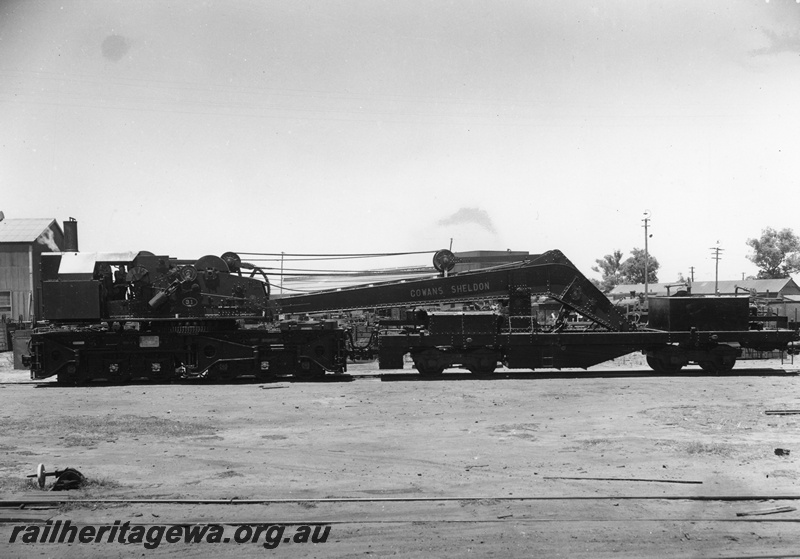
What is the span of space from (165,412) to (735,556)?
10.1 metres

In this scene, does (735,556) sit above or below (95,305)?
below

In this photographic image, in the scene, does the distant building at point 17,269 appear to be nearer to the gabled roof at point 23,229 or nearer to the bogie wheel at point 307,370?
the gabled roof at point 23,229

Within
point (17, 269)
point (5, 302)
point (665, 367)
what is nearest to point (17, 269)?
point (17, 269)

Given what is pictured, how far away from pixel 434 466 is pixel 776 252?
3497 inches

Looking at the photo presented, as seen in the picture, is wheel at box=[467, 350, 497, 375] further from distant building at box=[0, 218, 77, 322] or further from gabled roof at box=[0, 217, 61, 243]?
gabled roof at box=[0, 217, 61, 243]

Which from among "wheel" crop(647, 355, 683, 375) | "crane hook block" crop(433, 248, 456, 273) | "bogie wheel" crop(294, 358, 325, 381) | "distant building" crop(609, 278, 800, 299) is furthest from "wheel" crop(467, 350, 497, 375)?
"distant building" crop(609, 278, 800, 299)

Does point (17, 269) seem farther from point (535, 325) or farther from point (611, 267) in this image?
point (611, 267)

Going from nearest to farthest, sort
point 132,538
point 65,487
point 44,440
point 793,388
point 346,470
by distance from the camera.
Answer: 1. point 132,538
2. point 65,487
3. point 346,470
4. point 44,440
5. point 793,388

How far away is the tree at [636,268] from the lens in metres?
96.1

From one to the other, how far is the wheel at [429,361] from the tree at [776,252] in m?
80.3

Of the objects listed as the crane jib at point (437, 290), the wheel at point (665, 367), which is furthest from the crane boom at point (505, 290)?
the wheel at point (665, 367)

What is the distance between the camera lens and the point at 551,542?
5965mm

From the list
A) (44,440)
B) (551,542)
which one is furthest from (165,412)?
(551,542)

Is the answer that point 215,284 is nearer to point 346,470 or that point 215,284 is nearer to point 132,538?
point 346,470
